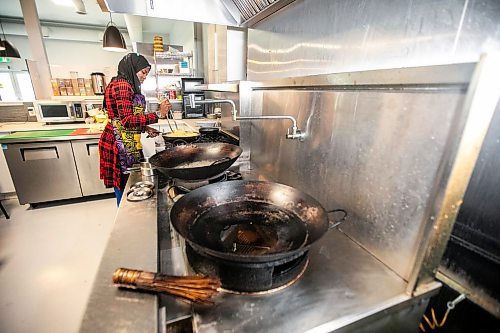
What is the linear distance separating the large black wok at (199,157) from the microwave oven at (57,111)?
10.5 feet

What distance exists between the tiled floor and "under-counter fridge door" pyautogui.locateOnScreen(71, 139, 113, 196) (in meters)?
0.21

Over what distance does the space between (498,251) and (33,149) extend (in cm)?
410

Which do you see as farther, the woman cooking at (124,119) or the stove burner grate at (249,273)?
the woman cooking at (124,119)

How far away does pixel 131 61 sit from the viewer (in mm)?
2023

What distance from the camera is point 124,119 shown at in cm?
198

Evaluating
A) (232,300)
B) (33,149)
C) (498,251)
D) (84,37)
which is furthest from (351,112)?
(84,37)

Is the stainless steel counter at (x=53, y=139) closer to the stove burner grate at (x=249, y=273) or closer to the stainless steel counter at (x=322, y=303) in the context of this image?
the stainless steel counter at (x=322, y=303)

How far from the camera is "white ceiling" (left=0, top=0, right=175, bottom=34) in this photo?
5562 millimetres

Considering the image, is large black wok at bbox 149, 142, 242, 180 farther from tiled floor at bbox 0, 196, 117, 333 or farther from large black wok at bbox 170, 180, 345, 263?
tiled floor at bbox 0, 196, 117, 333

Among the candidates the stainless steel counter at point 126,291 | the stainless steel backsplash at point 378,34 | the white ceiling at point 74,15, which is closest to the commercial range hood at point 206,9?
the stainless steel backsplash at point 378,34

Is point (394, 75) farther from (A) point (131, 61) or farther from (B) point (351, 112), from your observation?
(A) point (131, 61)

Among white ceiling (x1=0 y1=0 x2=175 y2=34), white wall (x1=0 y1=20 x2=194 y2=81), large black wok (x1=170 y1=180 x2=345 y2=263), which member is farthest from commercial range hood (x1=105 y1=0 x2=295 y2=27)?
white wall (x1=0 y1=20 x2=194 y2=81)

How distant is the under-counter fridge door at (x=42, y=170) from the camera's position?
9.30ft

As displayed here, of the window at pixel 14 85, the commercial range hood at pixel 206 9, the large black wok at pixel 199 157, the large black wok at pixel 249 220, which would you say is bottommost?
the large black wok at pixel 249 220
